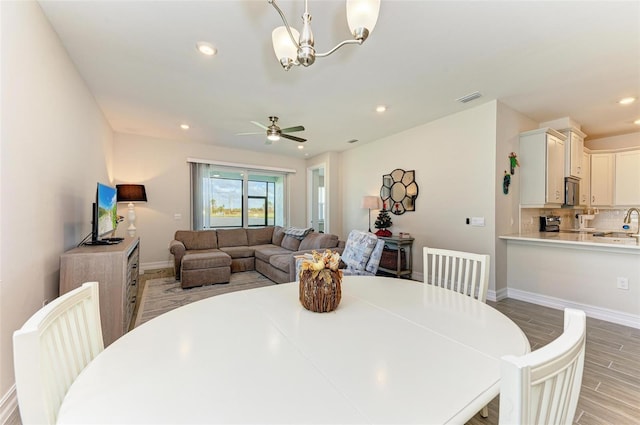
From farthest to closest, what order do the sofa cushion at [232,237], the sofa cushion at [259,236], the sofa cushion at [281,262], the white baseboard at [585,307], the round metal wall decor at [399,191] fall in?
the sofa cushion at [259,236]
the sofa cushion at [232,237]
the round metal wall decor at [399,191]
the sofa cushion at [281,262]
the white baseboard at [585,307]

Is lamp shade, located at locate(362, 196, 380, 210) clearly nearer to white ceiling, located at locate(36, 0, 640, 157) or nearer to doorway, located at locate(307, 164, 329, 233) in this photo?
white ceiling, located at locate(36, 0, 640, 157)

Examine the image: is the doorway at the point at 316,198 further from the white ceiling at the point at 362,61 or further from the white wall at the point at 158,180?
the white ceiling at the point at 362,61

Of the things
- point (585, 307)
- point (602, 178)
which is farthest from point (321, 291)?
point (602, 178)

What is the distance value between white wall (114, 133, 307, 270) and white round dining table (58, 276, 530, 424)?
477 centimetres

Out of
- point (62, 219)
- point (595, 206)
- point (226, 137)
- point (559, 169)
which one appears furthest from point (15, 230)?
point (595, 206)

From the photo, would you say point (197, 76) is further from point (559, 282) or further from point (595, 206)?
point (595, 206)

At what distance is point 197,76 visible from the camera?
2830mm

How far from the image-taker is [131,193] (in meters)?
4.78

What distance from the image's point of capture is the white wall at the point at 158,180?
5012 millimetres

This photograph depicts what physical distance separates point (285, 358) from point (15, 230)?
2000 mm

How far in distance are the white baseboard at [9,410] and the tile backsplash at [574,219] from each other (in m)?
5.50

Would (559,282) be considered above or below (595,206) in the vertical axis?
below

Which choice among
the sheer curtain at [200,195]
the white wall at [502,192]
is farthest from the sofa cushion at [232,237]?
the white wall at [502,192]

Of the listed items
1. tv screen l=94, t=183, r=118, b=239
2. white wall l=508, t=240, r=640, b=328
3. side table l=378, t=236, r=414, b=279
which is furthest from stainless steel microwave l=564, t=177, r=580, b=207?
tv screen l=94, t=183, r=118, b=239
